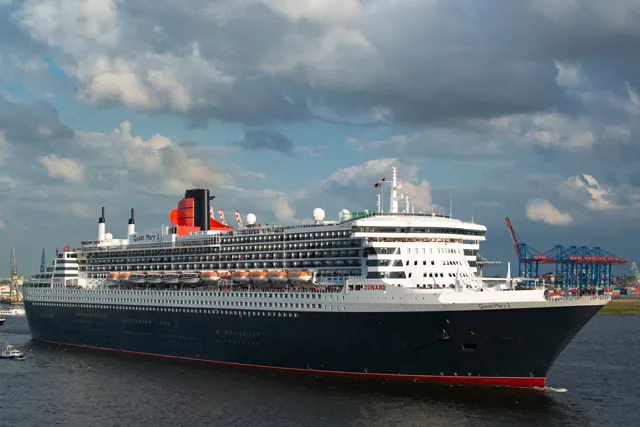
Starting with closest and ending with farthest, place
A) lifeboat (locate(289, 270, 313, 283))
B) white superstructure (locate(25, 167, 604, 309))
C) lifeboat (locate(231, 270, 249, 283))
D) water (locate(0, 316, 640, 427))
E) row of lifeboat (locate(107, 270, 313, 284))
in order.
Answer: water (locate(0, 316, 640, 427)) → white superstructure (locate(25, 167, 604, 309)) → lifeboat (locate(289, 270, 313, 283)) → row of lifeboat (locate(107, 270, 313, 284)) → lifeboat (locate(231, 270, 249, 283))

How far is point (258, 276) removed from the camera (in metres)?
54.1

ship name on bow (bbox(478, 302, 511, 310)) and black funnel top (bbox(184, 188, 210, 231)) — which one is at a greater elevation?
black funnel top (bbox(184, 188, 210, 231))

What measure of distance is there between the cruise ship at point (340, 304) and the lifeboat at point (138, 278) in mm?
158

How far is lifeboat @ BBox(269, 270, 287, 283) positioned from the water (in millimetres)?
7027

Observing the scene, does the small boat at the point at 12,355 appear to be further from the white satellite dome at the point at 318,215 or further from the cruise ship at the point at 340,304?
the white satellite dome at the point at 318,215

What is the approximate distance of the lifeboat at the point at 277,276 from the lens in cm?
5228

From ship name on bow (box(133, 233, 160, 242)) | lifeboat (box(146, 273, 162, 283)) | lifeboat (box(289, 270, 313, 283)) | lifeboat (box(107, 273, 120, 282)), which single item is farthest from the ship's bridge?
lifeboat (box(107, 273, 120, 282))

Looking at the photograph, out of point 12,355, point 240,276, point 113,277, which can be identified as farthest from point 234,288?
point 12,355

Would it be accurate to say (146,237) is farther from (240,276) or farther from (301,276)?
(301,276)

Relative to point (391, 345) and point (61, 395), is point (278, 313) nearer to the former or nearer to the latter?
point (391, 345)

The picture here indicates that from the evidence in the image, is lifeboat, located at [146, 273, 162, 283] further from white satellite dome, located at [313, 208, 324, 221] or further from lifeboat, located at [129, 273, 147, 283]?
white satellite dome, located at [313, 208, 324, 221]

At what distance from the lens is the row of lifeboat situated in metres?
51.9

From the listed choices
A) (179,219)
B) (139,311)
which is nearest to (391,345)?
(139,311)

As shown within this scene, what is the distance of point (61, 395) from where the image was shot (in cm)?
4741
